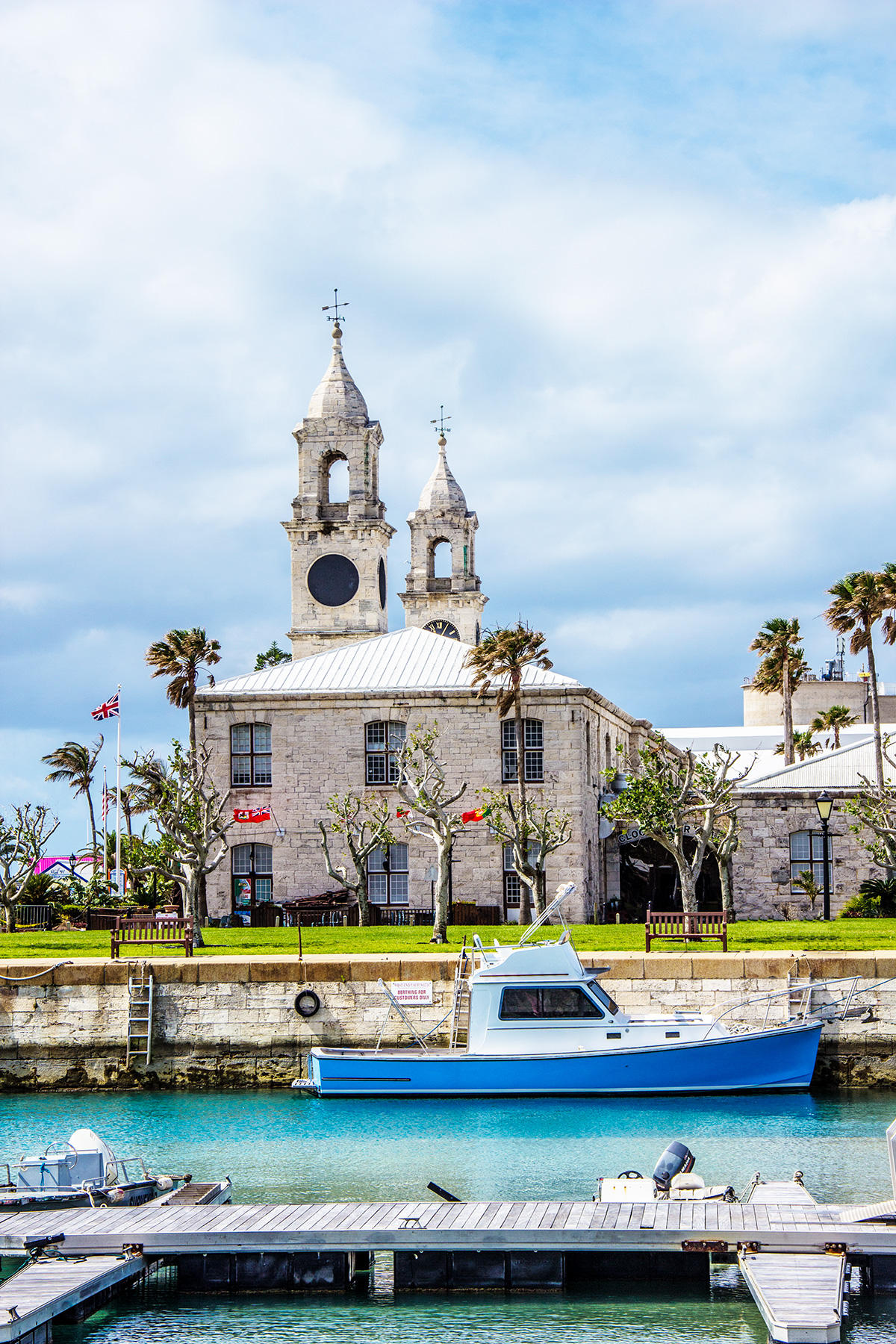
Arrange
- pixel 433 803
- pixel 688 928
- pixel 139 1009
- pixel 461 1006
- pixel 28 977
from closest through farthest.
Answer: pixel 461 1006 → pixel 139 1009 → pixel 28 977 → pixel 688 928 → pixel 433 803

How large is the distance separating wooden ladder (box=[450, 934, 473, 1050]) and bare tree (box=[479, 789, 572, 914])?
33.3 feet

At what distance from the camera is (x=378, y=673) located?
43.6 meters

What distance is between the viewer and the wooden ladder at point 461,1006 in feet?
80.2

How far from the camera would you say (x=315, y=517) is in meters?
61.1

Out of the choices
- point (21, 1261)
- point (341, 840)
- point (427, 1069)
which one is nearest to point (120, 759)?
point (341, 840)

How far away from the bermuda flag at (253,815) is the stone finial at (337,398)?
22144 mm

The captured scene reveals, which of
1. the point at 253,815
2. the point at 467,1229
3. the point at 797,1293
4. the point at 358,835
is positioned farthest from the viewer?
the point at 253,815

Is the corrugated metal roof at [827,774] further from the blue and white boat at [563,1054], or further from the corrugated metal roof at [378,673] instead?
the blue and white boat at [563,1054]

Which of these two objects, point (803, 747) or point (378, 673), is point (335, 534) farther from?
point (803, 747)

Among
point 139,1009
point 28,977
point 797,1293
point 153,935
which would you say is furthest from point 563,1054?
point 797,1293

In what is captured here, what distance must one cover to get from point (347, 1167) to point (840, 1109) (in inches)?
307

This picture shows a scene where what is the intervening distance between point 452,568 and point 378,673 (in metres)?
32.6

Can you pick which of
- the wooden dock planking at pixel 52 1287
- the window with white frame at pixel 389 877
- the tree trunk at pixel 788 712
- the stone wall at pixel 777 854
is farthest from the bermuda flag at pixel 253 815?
the wooden dock planking at pixel 52 1287

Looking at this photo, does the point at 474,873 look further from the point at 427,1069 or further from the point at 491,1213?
the point at 491,1213
